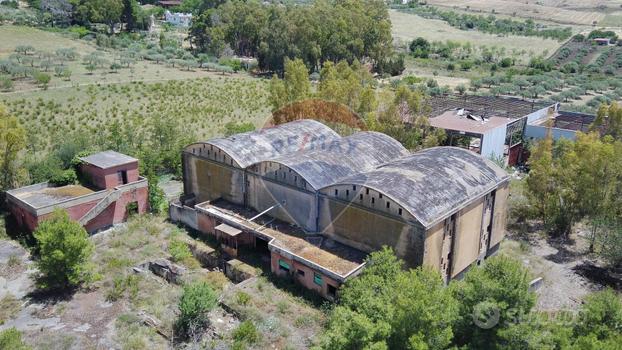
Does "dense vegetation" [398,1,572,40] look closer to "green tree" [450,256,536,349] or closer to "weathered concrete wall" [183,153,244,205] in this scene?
"weathered concrete wall" [183,153,244,205]

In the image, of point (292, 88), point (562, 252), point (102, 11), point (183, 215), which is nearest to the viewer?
point (562, 252)

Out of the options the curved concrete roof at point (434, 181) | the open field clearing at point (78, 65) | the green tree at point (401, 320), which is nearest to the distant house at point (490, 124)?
the curved concrete roof at point (434, 181)

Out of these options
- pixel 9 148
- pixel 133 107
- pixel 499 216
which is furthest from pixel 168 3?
pixel 499 216

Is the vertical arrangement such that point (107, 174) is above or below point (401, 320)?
below

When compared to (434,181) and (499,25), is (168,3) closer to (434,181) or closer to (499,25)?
(499,25)

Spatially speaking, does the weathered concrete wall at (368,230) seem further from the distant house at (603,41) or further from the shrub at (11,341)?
the distant house at (603,41)
